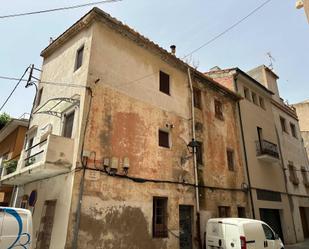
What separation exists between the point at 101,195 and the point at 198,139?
21.3 feet

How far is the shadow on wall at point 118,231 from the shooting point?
786 centimetres

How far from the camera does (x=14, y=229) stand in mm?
6105

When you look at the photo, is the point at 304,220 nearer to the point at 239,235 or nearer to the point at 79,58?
the point at 239,235

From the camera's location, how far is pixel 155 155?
10.8 metres

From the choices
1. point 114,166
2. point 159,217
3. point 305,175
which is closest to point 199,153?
point 159,217

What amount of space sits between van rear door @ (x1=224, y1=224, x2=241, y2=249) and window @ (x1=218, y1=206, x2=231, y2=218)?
128 inches

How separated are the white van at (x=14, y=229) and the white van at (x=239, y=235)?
6.79 m

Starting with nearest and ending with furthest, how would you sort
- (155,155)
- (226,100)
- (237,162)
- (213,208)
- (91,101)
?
(91,101)
(155,155)
(213,208)
(237,162)
(226,100)

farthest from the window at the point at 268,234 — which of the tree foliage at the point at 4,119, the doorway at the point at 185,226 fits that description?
the tree foliage at the point at 4,119

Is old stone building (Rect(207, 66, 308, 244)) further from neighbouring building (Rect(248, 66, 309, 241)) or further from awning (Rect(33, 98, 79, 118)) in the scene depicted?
awning (Rect(33, 98, 79, 118))

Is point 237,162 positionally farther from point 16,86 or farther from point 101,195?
point 16,86

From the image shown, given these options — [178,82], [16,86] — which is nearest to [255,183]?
[178,82]

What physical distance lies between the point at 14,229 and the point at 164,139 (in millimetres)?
7117

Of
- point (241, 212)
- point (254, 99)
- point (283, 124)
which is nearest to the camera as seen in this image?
point (241, 212)
